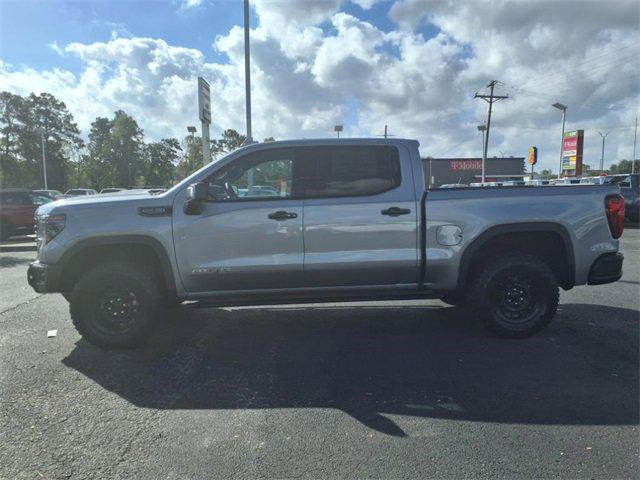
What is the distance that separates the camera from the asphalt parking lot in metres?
2.84

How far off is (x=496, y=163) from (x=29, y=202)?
2429 inches

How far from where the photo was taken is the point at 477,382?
3.91 m

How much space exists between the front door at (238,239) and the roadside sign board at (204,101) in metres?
8.20

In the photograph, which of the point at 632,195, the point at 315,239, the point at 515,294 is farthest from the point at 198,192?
the point at 632,195

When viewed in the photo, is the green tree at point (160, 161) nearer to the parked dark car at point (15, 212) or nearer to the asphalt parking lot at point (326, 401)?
the parked dark car at point (15, 212)

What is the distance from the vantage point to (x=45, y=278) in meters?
4.53

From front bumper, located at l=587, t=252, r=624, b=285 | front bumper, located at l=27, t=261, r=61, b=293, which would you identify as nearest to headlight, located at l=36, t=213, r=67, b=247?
front bumper, located at l=27, t=261, r=61, b=293

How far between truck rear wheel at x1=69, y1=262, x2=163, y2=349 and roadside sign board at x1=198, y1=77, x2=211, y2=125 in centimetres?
840

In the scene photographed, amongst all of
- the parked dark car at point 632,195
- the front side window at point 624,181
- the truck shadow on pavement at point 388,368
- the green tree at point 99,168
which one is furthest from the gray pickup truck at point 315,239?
the green tree at point 99,168

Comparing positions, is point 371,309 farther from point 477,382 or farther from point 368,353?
point 477,382

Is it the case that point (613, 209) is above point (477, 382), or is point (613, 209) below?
above

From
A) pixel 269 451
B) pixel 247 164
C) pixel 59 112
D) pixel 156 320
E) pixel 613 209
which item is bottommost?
pixel 269 451

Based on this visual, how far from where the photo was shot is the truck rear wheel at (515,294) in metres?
4.72

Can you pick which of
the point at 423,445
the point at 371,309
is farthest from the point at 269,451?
the point at 371,309
